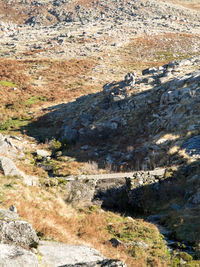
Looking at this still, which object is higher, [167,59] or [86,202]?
[167,59]

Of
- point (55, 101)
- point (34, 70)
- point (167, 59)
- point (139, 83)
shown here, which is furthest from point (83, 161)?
point (167, 59)

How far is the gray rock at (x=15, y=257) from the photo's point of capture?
465cm

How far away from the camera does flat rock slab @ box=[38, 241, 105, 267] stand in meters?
5.86

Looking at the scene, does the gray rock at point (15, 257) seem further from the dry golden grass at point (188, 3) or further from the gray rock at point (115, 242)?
the dry golden grass at point (188, 3)

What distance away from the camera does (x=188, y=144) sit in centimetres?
1922

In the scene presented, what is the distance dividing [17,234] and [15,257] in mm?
1077

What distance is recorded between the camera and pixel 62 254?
21.0ft

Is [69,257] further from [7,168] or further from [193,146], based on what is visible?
[193,146]

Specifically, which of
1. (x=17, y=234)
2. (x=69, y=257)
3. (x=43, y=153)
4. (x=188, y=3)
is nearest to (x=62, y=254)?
(x=69, y=257)

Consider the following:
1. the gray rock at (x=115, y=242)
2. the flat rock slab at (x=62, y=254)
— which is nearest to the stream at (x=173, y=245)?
the gray rock at (x=115, y=242)

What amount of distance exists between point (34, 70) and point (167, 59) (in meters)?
38.7

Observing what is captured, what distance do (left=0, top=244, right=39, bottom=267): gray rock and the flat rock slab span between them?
0.64 meters

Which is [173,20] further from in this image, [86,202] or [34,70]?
[86,202]

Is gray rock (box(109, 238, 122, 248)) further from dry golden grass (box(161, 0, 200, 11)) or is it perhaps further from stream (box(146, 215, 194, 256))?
dry golden grass (box(161, 0, 200, 11))
